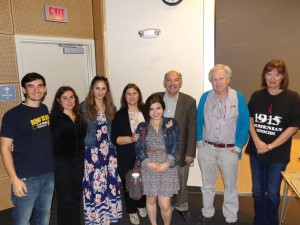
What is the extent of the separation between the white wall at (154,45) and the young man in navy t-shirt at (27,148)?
6.09 feet

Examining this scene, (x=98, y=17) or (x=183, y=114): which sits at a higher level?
(x=98, y=17)

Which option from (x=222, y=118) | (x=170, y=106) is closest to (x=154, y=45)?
(x=170, y=106)

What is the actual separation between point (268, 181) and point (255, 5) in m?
2.07

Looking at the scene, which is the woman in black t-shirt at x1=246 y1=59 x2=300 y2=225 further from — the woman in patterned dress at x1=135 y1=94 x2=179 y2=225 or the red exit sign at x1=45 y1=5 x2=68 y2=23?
the red exit sign at x1=45 y1=5 x2=68 y2=23

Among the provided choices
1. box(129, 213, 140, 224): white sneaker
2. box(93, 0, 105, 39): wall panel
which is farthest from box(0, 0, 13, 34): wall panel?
box(129, 213, 140, 224): white sneaker

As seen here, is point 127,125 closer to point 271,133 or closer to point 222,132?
point 222,132

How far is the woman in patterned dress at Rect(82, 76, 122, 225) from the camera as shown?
242 centimetres

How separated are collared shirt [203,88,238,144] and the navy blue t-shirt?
4.96 ft

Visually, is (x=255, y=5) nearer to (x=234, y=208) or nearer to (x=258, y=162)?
(x=258, y=162)

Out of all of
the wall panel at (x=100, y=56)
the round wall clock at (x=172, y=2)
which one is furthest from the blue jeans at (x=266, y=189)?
the wall panel at (x=100, y=56)

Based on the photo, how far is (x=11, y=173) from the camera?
5.88ft

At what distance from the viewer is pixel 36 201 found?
2.04 metres

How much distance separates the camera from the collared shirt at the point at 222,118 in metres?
2.42

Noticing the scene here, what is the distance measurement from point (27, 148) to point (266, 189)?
211 cm
